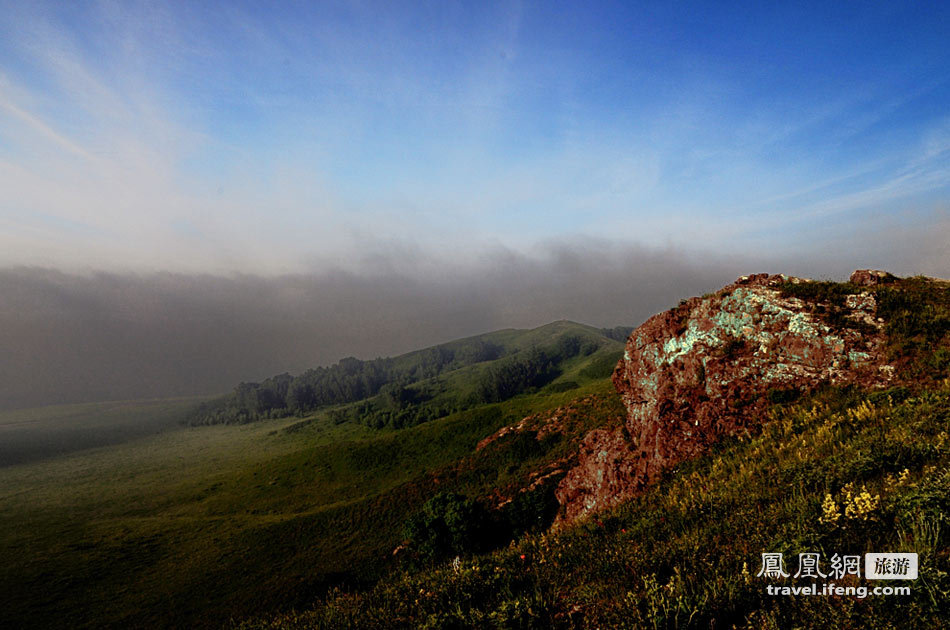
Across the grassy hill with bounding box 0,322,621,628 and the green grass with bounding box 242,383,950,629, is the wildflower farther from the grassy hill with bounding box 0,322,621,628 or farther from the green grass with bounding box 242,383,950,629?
the grassy hill with bounding box 0,322,621,628

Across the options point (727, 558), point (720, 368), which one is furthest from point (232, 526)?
point (727, 558)

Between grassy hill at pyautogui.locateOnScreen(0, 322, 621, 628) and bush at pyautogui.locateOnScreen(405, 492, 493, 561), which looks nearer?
bush at pyautogui.locateOnScreen(405, 492, 493, 561)

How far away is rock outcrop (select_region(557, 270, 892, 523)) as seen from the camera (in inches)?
626

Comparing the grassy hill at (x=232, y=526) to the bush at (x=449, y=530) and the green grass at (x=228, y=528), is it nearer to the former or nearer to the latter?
the green grass at (x=228, y=528)

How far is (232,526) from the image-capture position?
215 ft

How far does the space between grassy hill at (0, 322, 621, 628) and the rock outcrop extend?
2729cm

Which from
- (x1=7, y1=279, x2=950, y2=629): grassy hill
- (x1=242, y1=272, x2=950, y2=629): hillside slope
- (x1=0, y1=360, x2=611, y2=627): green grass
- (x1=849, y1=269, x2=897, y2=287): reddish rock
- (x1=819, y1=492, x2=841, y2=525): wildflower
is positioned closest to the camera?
(x1=242, y1=272, x2=950, y2=629): hillside slope

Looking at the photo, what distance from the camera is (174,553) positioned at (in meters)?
58.0

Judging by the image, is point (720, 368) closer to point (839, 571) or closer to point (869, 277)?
point (869, 277)

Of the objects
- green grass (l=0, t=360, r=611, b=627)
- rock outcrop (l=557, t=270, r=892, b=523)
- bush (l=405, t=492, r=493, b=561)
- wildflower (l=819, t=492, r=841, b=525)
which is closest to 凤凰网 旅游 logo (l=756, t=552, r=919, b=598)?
wildflower (l=819, t=492, r=841, b=525)

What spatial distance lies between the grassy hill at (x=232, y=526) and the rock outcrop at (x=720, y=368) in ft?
89.5

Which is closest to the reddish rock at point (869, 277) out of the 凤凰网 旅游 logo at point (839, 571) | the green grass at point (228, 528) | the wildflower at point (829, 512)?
the wildflower at point (829, 512)

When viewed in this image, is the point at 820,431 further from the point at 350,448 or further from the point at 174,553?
the point at 350,448

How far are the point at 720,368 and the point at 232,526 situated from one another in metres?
84.8
